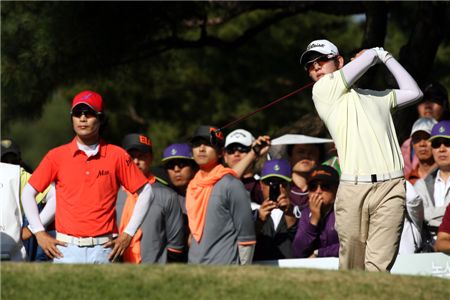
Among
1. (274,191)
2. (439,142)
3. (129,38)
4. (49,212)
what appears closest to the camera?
(49,212)

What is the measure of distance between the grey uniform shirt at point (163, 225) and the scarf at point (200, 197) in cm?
12

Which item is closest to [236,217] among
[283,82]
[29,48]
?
[29,48]

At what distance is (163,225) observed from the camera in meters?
9.10

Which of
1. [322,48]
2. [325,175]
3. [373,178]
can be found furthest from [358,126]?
[325,175]

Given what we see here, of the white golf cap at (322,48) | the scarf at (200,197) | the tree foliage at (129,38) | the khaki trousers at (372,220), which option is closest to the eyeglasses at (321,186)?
the scarf at (200,197)

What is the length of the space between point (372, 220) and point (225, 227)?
175 cm

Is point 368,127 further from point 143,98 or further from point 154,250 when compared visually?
point 143,98

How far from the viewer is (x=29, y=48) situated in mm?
13016

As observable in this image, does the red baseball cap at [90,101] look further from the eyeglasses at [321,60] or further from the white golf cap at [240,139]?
the white golf cap at [240,139]

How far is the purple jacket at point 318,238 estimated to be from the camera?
9250 millimetres

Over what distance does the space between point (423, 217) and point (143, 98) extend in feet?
40.8

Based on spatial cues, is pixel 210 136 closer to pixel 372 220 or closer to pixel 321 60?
pixel 321 60

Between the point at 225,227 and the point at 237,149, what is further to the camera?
the point at 237,149

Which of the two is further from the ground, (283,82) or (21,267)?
(283,82)
